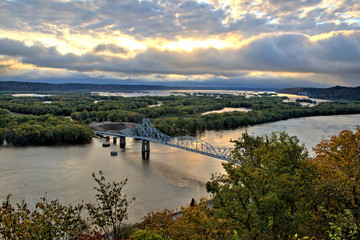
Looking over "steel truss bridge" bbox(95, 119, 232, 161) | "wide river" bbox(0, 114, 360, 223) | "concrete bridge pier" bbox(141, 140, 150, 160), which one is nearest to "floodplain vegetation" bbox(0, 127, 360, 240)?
"wide river" bbox(0, 114, 360, 223)

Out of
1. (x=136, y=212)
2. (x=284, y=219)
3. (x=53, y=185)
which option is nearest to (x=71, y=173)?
(x=53, y=185)

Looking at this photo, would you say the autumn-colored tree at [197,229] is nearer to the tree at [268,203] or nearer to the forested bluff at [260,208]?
→ the forested bluff at [260,208]

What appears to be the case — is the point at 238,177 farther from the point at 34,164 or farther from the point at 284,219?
the point at 34,164

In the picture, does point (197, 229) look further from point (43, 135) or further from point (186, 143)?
point (43, 135)

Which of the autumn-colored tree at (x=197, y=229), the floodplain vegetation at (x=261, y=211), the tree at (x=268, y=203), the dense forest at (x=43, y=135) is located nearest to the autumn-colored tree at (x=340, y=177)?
the floodplain vegetation at (x=261, y=211)

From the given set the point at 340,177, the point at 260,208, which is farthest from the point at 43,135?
the point at 340,177
